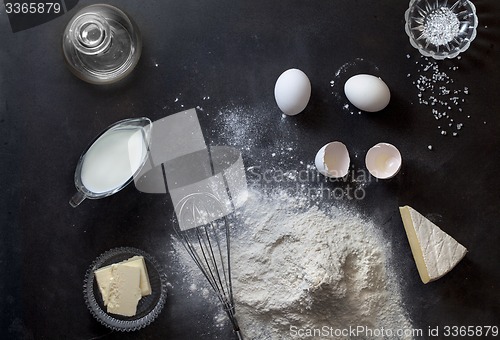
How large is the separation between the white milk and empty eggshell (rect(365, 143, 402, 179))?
643 mm

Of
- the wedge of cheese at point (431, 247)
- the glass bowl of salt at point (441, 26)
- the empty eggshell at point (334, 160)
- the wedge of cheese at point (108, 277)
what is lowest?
the wedge of cheese at point (108, 277)

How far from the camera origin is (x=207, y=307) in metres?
1.72

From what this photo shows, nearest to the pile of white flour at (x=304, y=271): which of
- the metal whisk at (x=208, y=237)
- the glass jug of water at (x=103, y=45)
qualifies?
the metal whisk at (x=208, y=237)

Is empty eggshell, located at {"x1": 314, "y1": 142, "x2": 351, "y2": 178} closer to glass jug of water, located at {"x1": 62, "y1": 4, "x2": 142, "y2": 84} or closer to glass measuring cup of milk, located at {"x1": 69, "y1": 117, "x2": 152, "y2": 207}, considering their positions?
glass measuring cup of milk, located at {"x1": 69, "y1": 117, "x2": 152, "y2": 207}

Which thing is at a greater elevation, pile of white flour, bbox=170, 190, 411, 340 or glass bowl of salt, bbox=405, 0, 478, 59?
glass bowl of salt, bbox=405, 0, 478, 59

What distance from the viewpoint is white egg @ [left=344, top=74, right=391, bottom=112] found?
1668mm

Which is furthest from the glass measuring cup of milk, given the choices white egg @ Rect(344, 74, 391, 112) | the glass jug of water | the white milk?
white egg @ Rect(344, 74, 391, 112)

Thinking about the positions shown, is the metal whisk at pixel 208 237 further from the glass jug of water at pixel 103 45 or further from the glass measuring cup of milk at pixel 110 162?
the glass jug of water at pixel 103 45

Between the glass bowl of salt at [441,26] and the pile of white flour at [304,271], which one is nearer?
the pile of white flour at [304,271]

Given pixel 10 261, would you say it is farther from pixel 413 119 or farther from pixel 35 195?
pixel 413 119

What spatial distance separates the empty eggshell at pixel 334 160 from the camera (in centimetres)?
168

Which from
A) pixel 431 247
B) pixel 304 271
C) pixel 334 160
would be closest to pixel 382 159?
pixel 334 160

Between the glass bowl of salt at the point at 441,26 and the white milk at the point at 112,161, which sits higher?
the glass bowl of salt at the point at 441,26

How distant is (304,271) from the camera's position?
5.34ft
